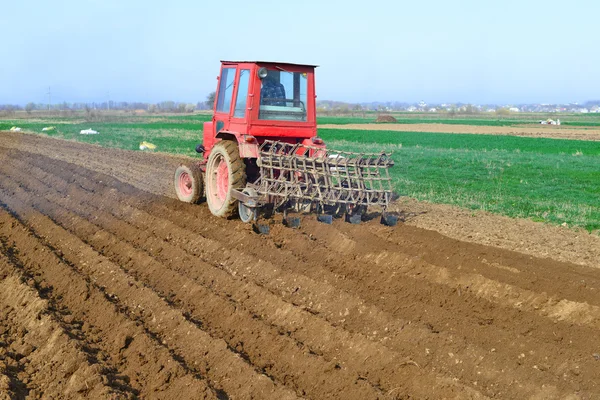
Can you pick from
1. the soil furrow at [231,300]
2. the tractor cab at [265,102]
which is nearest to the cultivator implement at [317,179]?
the tractor cab at [265,102]

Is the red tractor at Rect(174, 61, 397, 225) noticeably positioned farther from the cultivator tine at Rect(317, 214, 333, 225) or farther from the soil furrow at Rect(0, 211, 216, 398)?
the soil furrow at Rect(0, 211, 216, 398)

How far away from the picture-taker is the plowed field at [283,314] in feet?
17.0

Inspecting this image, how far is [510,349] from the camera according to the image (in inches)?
226

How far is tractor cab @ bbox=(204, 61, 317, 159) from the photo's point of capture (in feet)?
33.3

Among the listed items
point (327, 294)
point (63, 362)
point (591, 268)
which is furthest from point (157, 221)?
point (591, 268)

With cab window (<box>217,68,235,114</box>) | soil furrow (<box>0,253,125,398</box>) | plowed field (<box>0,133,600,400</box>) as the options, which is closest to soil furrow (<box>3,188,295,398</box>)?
plowed field (<box>0,133,600,400</box>)

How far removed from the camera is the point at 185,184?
1230 centimetres

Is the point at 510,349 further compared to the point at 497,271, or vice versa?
the point at 497,271

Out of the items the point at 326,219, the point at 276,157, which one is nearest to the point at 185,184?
the point at 276,157

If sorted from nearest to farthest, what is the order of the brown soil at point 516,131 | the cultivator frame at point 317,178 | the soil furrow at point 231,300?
the soil furrow at point 231,300 → the cultivator frame at point 317,178 → the brown soil at point 516,131

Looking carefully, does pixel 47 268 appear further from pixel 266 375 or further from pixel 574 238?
pixel 574 238

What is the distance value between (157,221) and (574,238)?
625 cm

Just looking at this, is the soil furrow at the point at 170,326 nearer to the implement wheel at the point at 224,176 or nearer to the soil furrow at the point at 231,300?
the soil furrow at the point at 231,300

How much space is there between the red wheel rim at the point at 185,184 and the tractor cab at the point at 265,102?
4.73 feet
